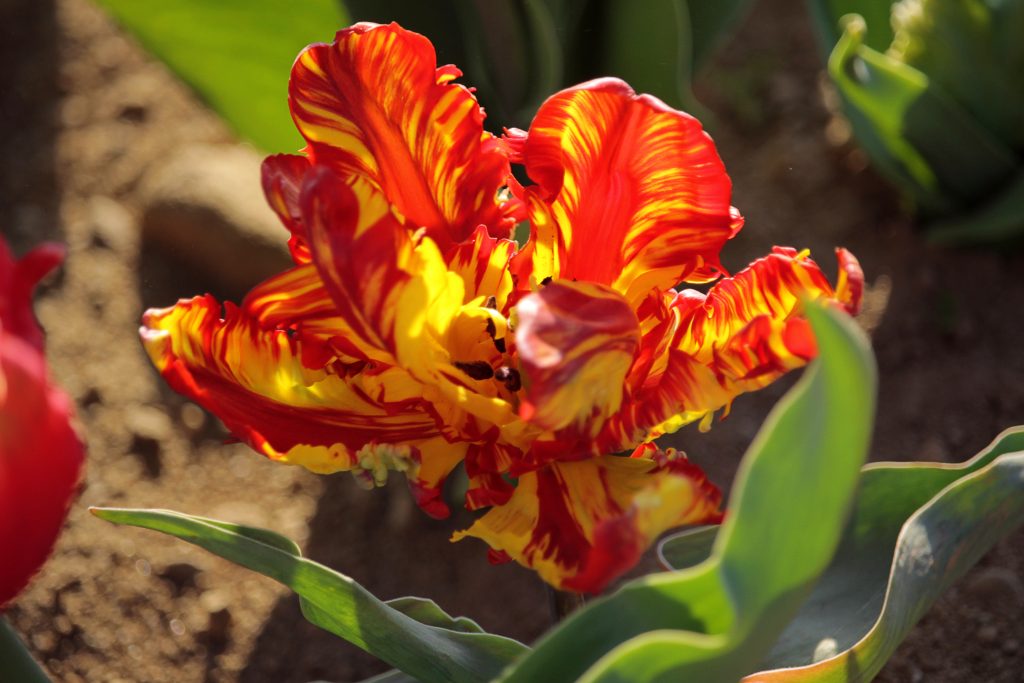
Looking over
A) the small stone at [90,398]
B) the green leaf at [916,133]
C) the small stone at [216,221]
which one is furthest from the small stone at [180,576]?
the green leaf at [916,133]

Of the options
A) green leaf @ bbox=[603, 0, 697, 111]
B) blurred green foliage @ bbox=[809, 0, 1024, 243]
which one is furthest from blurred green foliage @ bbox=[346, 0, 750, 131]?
blurred green foliage @ bbox=[809, 0, 1024, 243]

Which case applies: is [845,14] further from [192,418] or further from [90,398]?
[90,398]

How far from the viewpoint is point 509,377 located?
68 centimetres

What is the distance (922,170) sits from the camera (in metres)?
1.57

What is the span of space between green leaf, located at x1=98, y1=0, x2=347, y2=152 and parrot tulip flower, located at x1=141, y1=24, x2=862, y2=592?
0.58 meters

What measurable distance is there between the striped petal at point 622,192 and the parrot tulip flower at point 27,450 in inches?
12.4

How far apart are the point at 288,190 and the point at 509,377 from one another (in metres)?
0.17

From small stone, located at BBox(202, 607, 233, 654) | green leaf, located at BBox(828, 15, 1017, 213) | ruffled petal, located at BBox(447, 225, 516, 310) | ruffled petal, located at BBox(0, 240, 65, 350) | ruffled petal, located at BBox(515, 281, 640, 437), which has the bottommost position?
small stone, located at BBox(202, 607, 233, 654)

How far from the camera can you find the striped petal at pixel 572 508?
61cm

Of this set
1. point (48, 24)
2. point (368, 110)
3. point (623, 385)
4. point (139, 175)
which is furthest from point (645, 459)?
point (48, 24)

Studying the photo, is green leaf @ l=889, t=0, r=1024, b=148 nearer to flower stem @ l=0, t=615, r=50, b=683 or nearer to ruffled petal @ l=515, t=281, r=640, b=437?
ruffled petal @ l=515, t=281, r=640, b=437

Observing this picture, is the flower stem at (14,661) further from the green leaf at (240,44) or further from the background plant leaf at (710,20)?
the background plant leaf at (710,20)

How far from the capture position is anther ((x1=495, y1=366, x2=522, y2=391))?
2.24ft

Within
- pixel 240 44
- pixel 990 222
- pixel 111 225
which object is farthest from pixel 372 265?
pixel 111 225
